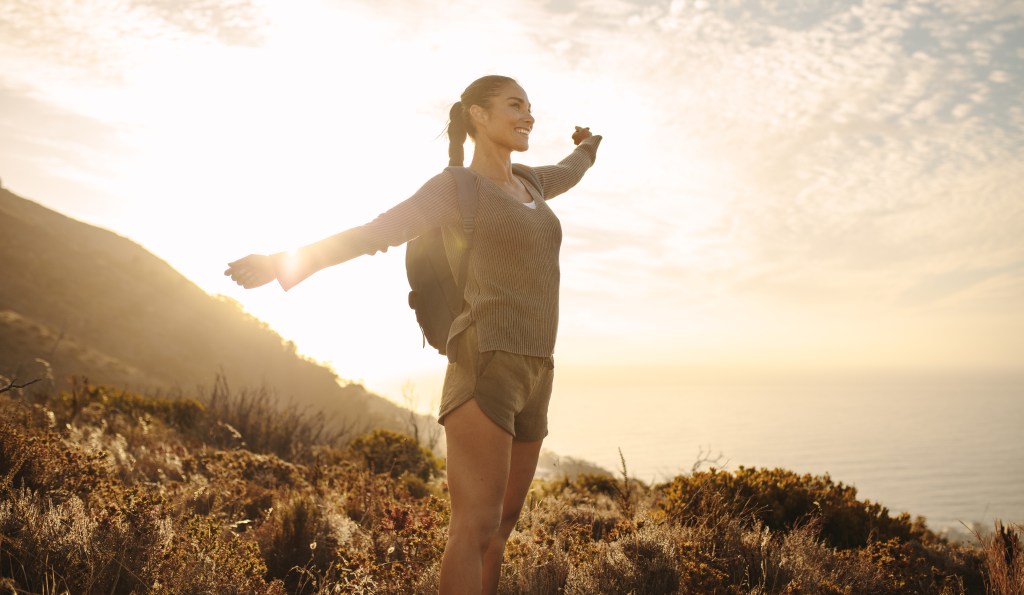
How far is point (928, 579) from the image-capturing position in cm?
479

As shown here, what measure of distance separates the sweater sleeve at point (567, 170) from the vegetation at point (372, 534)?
192 centimetres

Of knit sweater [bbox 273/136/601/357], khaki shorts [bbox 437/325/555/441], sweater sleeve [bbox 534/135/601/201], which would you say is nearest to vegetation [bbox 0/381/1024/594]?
khaki shorts [bbox 437/325/555/441]

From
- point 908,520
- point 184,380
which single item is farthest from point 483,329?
point 184,380

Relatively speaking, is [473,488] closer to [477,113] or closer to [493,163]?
[493,163]

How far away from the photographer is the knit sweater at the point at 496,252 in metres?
2.21

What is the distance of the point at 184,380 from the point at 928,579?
3682 centimetres

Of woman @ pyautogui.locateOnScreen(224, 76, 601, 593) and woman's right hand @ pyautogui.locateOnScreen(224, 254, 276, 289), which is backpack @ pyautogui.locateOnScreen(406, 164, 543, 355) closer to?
woman @ pyautogui.locateOnScreen(224, 76, 601, 593)

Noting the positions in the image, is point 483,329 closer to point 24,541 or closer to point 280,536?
point 24,541

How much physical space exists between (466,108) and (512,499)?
4.99 ft

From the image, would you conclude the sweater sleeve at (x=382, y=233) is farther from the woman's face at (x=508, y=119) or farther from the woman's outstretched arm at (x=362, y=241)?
the woman's face at (x=508, y=119)

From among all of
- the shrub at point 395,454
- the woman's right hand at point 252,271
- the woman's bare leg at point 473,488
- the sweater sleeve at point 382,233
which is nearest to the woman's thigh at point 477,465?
the woman's bare leg at point 473,488

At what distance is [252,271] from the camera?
6.48 feet

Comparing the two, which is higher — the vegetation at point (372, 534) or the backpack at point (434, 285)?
→ the backpack at point (434, 285)

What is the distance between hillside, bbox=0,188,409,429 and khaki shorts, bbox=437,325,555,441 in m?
29.6
